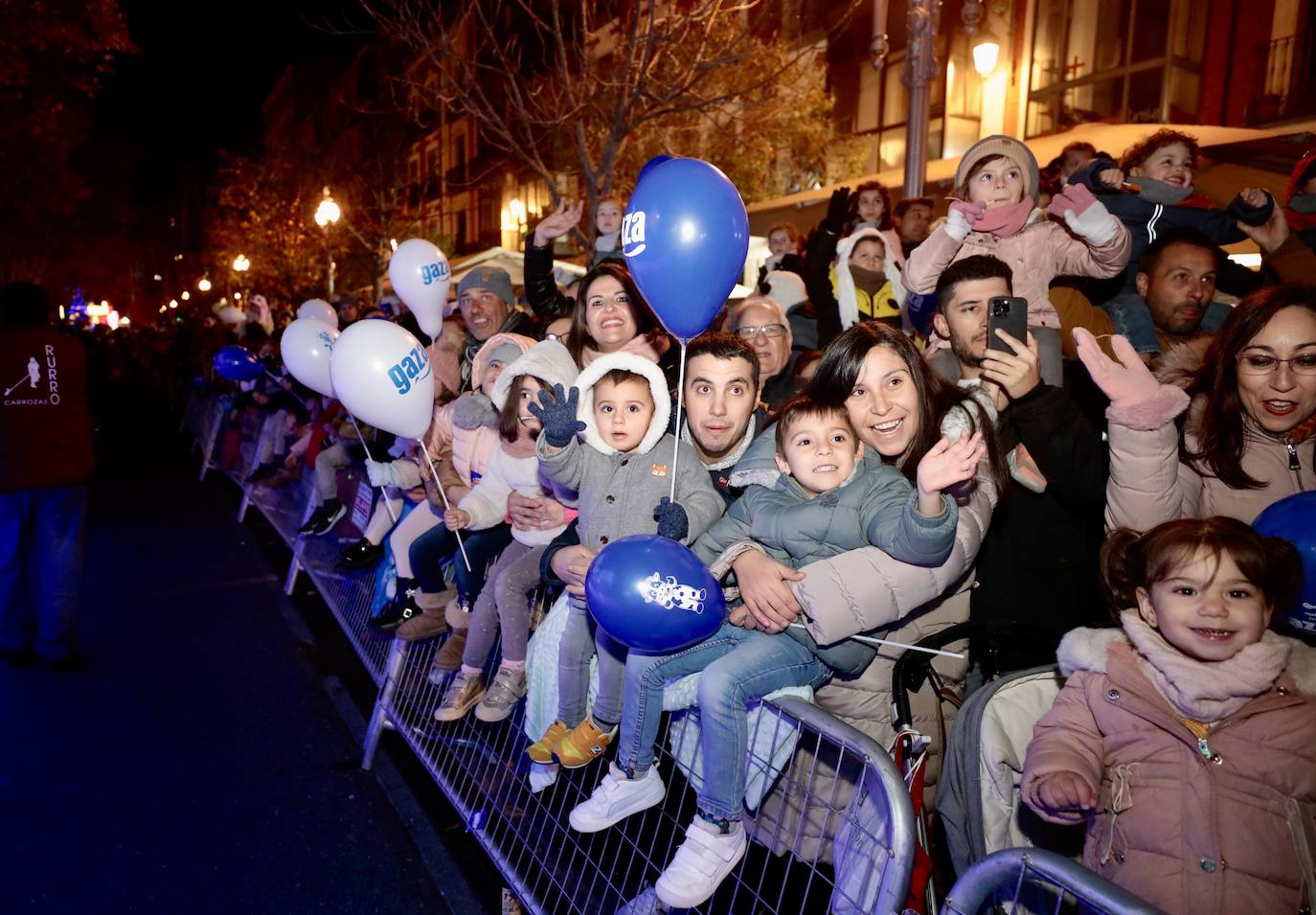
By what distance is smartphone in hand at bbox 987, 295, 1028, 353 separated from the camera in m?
2.66

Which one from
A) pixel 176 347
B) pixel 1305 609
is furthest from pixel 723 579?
pixel 176 347

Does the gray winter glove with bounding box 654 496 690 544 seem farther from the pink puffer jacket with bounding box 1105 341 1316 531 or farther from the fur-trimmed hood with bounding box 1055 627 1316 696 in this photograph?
the pink puffer jacket with bounding box 1105 341 1316 531

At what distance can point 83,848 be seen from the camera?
11.6 feet

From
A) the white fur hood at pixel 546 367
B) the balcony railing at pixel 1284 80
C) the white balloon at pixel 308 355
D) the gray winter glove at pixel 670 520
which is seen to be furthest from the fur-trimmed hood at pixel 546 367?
the balcony railing at pixel 1284 80

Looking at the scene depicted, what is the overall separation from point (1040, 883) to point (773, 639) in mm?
1154

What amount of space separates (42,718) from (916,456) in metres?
5.11

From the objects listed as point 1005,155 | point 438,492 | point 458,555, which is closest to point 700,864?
point 458,555

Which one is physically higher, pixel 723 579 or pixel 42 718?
pixel 723 579

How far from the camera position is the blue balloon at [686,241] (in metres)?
2.92

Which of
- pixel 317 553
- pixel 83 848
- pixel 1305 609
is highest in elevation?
pixel 1305 609

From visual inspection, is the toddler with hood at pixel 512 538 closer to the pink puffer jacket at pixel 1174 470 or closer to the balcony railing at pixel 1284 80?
the pink puffer jacket at pixel 1174 470

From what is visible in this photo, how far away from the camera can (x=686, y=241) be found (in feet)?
9.56

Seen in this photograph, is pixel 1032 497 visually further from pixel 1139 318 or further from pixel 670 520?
pixel 1139 318

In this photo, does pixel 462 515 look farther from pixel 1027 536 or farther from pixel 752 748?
pixel 1027 536
